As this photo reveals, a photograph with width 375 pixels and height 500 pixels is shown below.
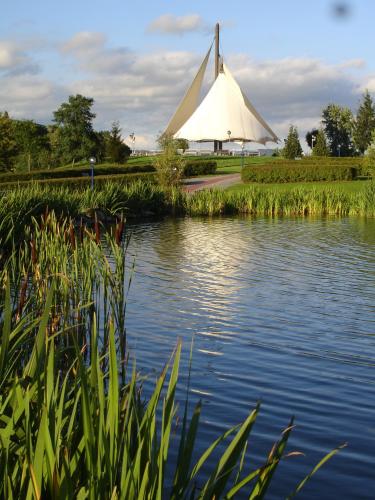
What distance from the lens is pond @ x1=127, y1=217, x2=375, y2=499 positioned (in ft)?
18.9

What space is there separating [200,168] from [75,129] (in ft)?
61.8

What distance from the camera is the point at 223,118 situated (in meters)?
71.4

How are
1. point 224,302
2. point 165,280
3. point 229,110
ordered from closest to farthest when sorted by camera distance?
point 224,302 < point 165,280 < point 229,110

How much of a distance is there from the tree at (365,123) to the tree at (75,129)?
939 inches

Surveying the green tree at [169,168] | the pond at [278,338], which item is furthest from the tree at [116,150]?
the pond at [278,338]

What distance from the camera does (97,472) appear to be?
243 cm

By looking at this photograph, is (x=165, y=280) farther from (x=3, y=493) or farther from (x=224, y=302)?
(x=3, y=493)

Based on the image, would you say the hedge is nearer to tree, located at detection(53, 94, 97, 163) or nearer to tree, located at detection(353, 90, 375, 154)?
tree, located at detection(53, 94, 97, 163)

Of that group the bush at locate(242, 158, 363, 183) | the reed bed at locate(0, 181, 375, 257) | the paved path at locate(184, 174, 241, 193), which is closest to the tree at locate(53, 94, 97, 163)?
the paved path at locate(184, 174, 241, 193)

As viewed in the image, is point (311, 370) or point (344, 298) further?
point (344, 298)

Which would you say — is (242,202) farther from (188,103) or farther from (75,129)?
(188,103)

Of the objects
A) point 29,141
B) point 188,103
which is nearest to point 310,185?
point 29,141

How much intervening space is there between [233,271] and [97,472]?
12.8 meters

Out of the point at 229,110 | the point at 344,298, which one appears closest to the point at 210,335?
the point at 344,298
